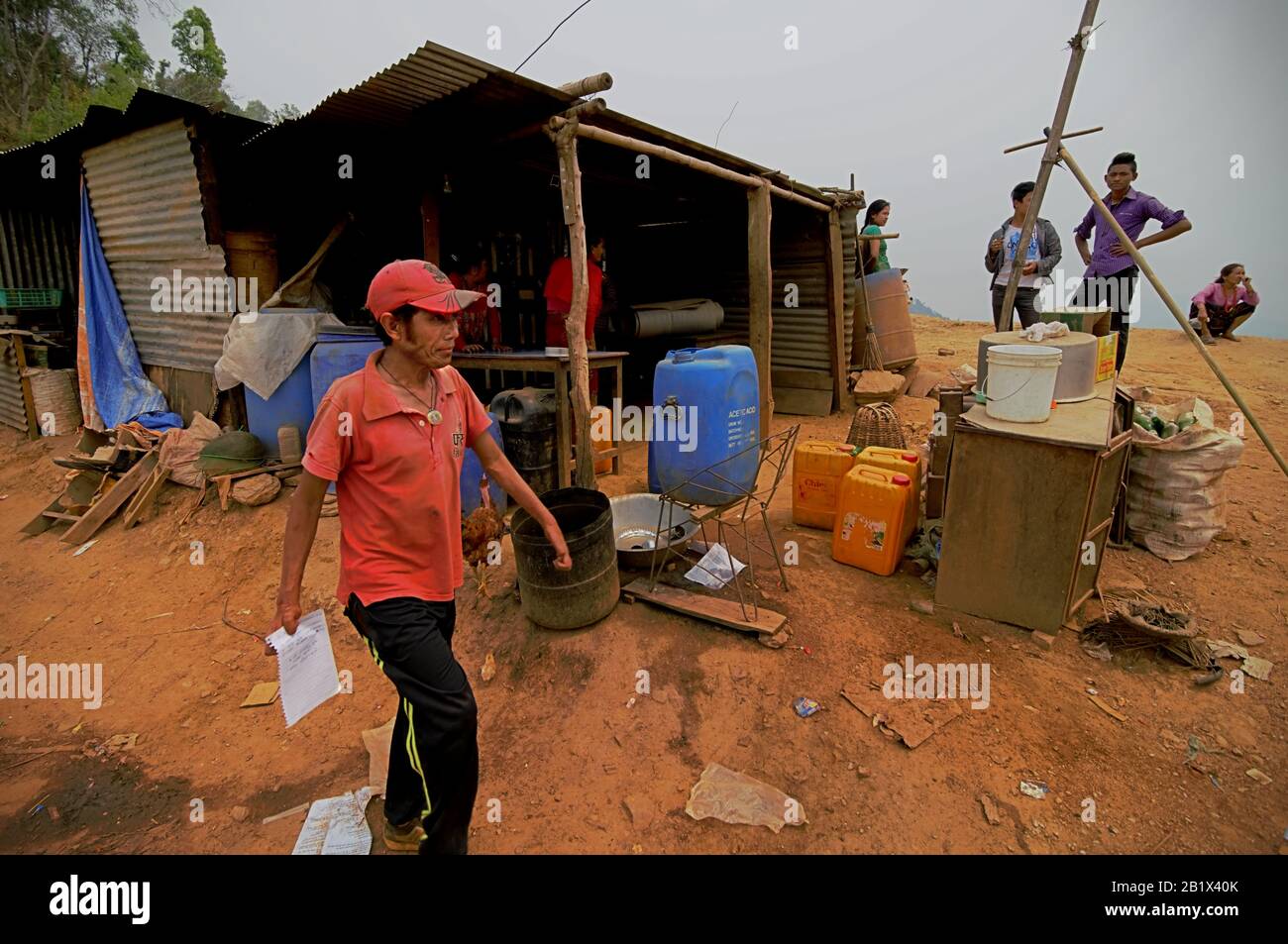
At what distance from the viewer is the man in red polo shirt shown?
2096mm

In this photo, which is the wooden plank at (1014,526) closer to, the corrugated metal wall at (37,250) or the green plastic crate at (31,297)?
the green plastic crate at (31,297)

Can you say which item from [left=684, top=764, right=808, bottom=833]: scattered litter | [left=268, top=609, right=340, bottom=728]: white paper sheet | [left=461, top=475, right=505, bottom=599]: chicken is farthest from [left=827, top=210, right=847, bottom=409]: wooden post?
[left=268, top=609, right=340, bottom=728]: white paper sheet

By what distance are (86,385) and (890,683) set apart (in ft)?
31.8

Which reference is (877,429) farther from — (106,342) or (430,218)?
(106,342)

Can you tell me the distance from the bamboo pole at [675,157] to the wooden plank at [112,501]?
536 cm

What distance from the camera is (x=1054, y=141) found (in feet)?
15.8

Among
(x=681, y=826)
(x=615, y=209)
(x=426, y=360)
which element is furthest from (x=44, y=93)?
(x=681, y=826)

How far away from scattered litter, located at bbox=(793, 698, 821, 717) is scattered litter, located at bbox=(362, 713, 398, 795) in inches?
76.5

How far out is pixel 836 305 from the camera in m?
8.96

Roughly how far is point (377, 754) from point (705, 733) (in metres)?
1.64

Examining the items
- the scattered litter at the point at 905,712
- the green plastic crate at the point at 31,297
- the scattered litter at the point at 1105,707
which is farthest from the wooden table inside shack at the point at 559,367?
the green plastic crate at the point at 31,297

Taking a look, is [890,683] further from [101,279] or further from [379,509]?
[101,279]

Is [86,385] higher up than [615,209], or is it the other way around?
[615,209]

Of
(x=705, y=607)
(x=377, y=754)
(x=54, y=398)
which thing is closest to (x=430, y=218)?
(x=705, y=607)
